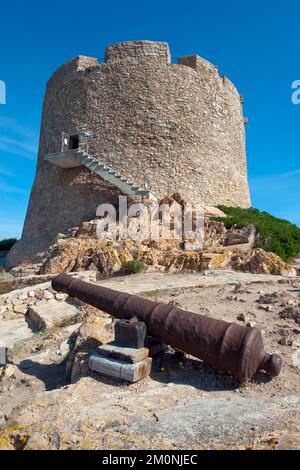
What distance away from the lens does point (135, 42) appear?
16.2 m

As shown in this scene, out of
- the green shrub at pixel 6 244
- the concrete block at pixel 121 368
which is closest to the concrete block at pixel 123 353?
the concrete block at pixel 121 368

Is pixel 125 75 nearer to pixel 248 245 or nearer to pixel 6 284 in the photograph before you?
pixel 248 245

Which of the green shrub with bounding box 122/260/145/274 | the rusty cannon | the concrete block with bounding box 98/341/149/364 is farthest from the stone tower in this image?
the concrete block with bounding box 98/341/149/364

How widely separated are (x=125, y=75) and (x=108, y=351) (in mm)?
15511

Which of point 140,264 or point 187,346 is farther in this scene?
point 140,264

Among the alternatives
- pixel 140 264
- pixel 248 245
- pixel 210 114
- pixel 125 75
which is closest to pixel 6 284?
pixel 140 264

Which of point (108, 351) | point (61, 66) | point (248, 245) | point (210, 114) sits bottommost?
point (108, 351)

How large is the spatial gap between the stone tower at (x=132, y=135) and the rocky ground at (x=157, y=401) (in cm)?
1086

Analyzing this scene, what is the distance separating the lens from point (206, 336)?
2924 millimetres

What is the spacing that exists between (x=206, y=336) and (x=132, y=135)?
13.9 m

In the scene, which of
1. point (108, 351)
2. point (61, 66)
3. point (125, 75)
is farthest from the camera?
point (61, 66)

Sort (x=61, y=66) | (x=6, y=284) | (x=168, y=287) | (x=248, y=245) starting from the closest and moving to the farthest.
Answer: (x=168, y=287)
(x=6, y=284)
(x=248, y=245)
(x=61, y=66)

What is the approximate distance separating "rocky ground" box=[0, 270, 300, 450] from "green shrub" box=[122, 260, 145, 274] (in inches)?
167

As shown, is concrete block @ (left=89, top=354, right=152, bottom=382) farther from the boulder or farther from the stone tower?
the stone tower
